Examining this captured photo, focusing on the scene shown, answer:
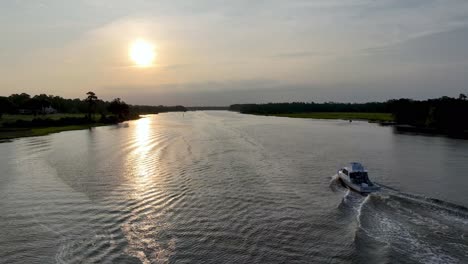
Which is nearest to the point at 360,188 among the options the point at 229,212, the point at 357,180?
the point at 357,180

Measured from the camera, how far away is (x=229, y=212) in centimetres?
2759

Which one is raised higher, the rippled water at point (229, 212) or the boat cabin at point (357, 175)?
the boat cabin at point (357, 175)

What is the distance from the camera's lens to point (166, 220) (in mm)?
25703

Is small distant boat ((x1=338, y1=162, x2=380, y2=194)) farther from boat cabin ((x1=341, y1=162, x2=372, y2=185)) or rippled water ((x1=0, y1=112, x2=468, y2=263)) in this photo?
rippled water ((x1=0, y1=112, x2=468, y2=263))

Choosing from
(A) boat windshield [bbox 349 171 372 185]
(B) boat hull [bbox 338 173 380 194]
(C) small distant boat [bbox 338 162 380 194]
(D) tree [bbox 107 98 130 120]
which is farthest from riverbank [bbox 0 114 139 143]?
(A) boat windshield [bbox 349 171 372 185]

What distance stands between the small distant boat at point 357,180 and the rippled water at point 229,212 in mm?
1068

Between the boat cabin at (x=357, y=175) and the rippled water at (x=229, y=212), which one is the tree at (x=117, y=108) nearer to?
the rippled water at (x=229, y=212)

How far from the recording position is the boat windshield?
112 ft

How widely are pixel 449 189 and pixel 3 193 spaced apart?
1632 inches

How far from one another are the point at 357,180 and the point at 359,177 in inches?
17.5

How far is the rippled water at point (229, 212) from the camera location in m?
20.4

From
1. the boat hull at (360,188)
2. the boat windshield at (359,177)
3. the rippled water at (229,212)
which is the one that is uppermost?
the boat windshield at (359,177)

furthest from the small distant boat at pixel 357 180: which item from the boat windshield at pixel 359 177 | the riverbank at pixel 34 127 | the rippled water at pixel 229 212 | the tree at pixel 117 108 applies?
the tree at pixel 117 108

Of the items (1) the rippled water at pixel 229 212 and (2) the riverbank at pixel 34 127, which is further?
(2) the riverbank at pixel 34 127
